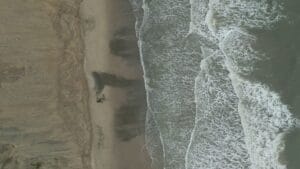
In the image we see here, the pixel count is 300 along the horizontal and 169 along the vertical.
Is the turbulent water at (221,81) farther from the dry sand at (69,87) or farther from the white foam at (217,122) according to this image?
the dry sand at (69,87)

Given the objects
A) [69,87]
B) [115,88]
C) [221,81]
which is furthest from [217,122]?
[69,87]

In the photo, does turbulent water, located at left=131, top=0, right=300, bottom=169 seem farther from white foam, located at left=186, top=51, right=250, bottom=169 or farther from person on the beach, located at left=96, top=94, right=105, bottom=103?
person on the beach, located at left=96, top=94, right=105, bottom=103

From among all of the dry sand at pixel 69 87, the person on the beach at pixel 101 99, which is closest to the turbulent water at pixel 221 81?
the dry sand at pixel 69 87

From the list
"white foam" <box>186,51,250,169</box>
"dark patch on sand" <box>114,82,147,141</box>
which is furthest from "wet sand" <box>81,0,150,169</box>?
"white foam" <box>186,51,250,169</box>

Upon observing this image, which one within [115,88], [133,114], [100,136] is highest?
[115,88]

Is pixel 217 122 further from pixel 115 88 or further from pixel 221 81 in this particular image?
pixel 115 88
